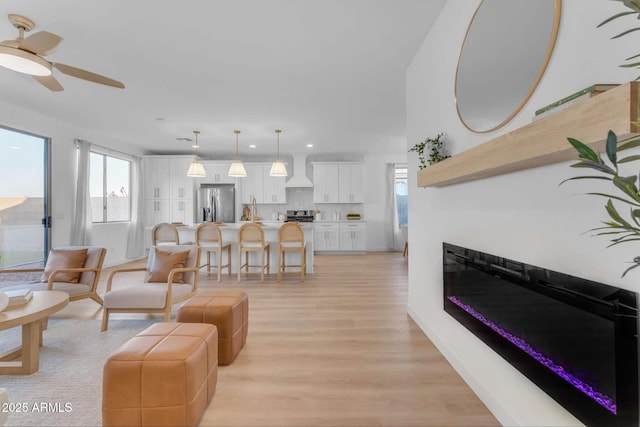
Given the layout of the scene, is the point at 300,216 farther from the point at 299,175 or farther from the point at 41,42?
the point at 41,42

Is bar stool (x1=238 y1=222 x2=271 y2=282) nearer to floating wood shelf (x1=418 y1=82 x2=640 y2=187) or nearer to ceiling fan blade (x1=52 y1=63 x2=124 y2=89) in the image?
ceiling fan blade (x1=52 y1=63 x2=124 y2=89)

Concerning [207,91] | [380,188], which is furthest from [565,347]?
[380,188]

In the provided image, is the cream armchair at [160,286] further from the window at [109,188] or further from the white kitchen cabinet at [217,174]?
the white kitchen cabinet at [217,174]

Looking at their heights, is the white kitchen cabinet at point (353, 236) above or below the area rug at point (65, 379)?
above

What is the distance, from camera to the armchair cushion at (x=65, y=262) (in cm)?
342

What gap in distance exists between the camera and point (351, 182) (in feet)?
26.7

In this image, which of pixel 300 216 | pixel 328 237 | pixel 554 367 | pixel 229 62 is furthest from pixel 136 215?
pixel 554 367

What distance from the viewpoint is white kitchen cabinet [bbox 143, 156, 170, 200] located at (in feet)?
24.9

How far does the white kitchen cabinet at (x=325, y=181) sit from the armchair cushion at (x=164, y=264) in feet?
16.5

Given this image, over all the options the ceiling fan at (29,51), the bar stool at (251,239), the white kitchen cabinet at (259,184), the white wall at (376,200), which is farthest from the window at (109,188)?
the white wall at (376,200)

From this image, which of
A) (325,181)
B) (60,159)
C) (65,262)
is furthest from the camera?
(325,181)

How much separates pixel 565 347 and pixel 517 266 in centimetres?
40

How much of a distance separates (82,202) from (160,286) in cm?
392

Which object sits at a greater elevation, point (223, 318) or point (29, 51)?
point (29, 51)
